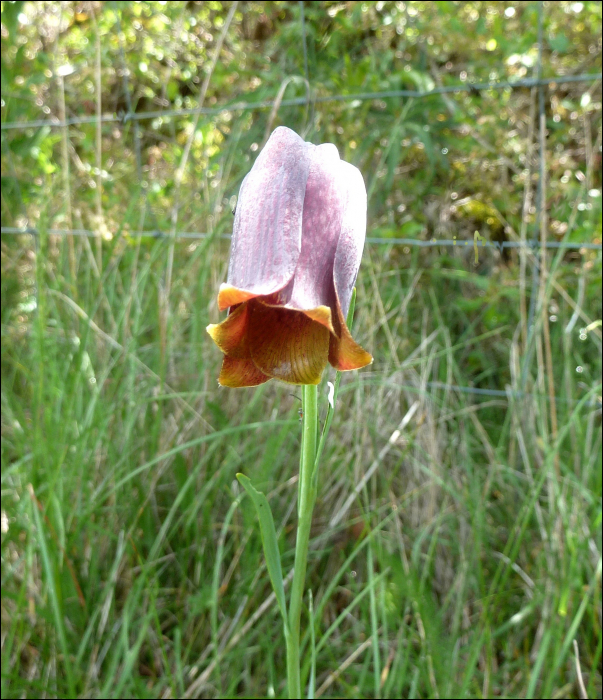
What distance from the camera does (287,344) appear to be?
2.40ft

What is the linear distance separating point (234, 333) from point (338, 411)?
129 cm

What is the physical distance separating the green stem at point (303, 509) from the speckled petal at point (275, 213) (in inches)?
4.9

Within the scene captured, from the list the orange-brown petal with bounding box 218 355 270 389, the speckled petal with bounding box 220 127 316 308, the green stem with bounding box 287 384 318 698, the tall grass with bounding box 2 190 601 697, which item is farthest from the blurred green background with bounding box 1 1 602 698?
the speckled petal with bounding box 220 127 316 308

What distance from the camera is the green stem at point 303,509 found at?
72 centimetres

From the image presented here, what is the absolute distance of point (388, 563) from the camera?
1353 mm

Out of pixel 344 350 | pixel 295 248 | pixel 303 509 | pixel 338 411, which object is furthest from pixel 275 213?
pixel 338 411

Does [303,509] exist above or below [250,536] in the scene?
above

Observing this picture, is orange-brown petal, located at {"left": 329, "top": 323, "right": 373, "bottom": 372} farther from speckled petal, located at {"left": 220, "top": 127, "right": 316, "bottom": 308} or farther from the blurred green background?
the blurred green background

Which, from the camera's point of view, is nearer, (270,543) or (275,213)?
(275,213)

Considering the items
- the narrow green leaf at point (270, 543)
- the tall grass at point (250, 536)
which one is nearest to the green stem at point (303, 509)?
the narrow green leaf at point (270, 543)

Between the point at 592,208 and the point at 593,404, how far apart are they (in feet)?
2.01

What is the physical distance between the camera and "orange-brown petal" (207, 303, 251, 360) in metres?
0.70

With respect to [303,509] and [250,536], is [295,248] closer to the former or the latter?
[303,509]

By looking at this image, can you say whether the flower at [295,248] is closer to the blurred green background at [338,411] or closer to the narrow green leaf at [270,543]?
the narrow green leaf at [270,543]
